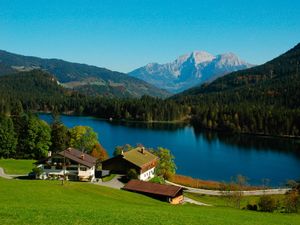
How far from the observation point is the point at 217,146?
165375 mm

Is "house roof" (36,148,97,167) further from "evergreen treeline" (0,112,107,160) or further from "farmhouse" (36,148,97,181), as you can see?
"evergreen treeline" (0,112,107,160)

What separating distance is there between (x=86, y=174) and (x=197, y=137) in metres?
119

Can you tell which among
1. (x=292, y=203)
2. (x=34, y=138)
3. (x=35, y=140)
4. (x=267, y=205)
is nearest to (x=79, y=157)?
(x=34, y=138)

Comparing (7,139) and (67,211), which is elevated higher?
(7,139)

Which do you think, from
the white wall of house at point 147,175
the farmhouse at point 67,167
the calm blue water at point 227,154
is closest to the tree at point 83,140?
the calm blue water at point 227,154

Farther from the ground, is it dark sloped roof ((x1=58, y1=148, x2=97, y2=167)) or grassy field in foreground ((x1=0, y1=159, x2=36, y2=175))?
dark sloped roof ((x1=58, y1=148, x2=97, y2=167))

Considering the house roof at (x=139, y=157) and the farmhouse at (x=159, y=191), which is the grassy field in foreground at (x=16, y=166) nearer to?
the house roof at (x=139, y=157)

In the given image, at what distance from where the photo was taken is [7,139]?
101 metres

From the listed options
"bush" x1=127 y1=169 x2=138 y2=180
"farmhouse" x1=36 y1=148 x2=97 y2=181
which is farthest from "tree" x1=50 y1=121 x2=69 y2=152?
"bush" x1=127 y1=169 x2=138 y2=180

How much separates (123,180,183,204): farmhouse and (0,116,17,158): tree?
44247 millimetres

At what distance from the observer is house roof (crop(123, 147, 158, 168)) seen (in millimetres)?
87562

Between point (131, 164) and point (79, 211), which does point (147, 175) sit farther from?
point (79, 211)

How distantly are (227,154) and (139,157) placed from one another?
59.9m

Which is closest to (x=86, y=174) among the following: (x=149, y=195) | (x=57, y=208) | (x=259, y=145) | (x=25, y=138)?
(x=149, y=195)
